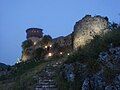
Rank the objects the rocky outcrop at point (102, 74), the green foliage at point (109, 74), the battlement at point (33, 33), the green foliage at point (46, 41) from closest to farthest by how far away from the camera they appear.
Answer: the rocky outcrop at point (102, 74)
the green foliage at point (109, 74)
the green foliage at point (46, 41)
the battlement at point (33, 33)

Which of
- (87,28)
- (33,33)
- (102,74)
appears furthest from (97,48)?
(33,33)

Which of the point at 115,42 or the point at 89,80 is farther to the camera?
the point at 115,42

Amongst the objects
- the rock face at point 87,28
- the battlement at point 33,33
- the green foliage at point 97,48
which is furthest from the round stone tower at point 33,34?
the green foliage at point 97,48

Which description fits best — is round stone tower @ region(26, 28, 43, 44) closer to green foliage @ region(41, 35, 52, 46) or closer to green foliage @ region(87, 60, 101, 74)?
green foliage @ region(41, 35, 52, 46)

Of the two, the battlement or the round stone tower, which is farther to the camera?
the battlement

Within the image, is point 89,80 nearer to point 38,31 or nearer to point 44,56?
point 44,56

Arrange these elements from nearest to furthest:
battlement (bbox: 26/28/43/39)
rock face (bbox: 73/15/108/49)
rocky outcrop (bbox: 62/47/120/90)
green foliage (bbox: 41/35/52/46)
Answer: rocky outcrop (bbox: 62/47/120/90)
rock face (bbox: 73/15/108/49)
green foliage (bbox: 41/35/52/46)
battlement (bbox: 26/28/43/39)

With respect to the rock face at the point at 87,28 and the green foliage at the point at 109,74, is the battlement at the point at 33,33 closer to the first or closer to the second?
the rock face at the point at 87,28

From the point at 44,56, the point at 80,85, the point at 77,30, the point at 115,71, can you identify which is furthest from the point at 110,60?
the point at 44,56

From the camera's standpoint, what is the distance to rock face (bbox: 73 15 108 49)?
3597 centimetres

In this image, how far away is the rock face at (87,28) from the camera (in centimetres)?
3597

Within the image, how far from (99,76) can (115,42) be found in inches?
107

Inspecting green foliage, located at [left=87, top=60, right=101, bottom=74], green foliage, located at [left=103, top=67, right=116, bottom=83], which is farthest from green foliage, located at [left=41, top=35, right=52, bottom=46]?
green foliage, located at [left=103, top=67, right=116, bottom=83]

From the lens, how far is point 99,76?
13766 millimetres
